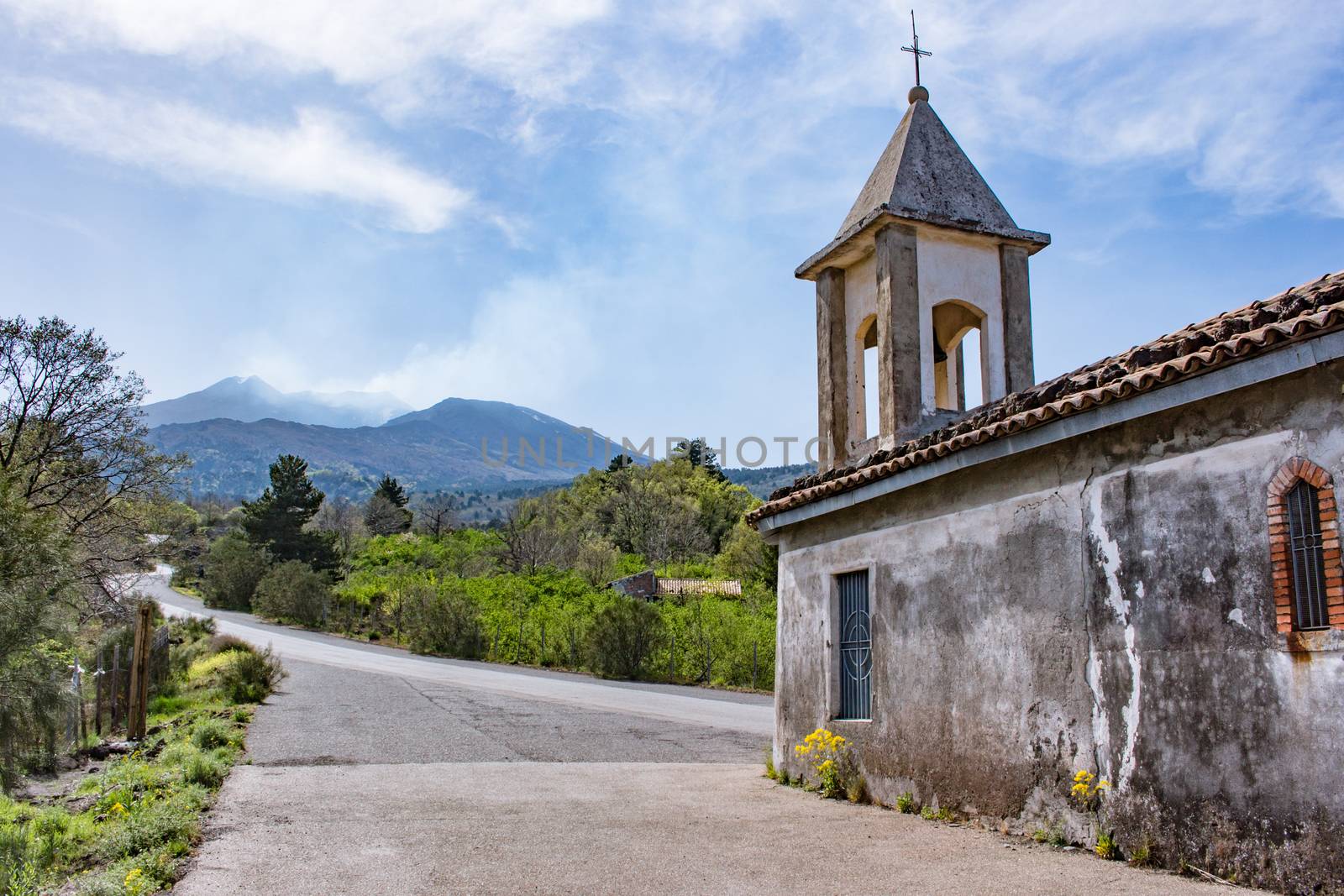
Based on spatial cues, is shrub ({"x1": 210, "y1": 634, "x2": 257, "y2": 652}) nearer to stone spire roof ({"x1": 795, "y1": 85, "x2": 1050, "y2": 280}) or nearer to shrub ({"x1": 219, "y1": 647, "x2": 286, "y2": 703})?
shrub ({"x1": 219, "y1": 647, "x2": 286, "y2": 703})

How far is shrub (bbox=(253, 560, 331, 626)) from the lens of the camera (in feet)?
178

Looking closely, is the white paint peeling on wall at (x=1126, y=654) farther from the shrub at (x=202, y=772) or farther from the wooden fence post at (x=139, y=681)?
the wooden fence post at (x=139, y=681)

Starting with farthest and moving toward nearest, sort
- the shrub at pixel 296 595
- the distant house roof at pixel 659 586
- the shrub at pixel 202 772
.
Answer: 1. the shrub at pixel 296 595
2. the distant house roof at pixel 659 586
3. the shrub at pixel 202 772

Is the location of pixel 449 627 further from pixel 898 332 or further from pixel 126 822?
pixel 126 822

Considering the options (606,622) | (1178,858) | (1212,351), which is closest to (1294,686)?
(1178,858)

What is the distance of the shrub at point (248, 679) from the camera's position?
2258 centimetres

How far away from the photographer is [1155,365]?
6.63 meters

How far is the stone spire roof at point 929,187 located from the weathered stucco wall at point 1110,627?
4.34 m

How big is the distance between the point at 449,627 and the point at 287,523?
32663 mm

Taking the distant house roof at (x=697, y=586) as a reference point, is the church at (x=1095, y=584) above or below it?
below

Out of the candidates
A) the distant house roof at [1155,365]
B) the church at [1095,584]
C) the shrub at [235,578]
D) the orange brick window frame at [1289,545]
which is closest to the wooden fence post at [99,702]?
the church at [1095,584]

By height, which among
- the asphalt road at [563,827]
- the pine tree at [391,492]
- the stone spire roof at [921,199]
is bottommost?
the asphalt road at [563,827]

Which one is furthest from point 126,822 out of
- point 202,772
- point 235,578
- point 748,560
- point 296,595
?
point 235,578

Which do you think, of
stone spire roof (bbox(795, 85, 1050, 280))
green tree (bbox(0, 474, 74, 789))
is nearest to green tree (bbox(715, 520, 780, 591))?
stone spire roof (bbox(795, 85, 1050, 280))
